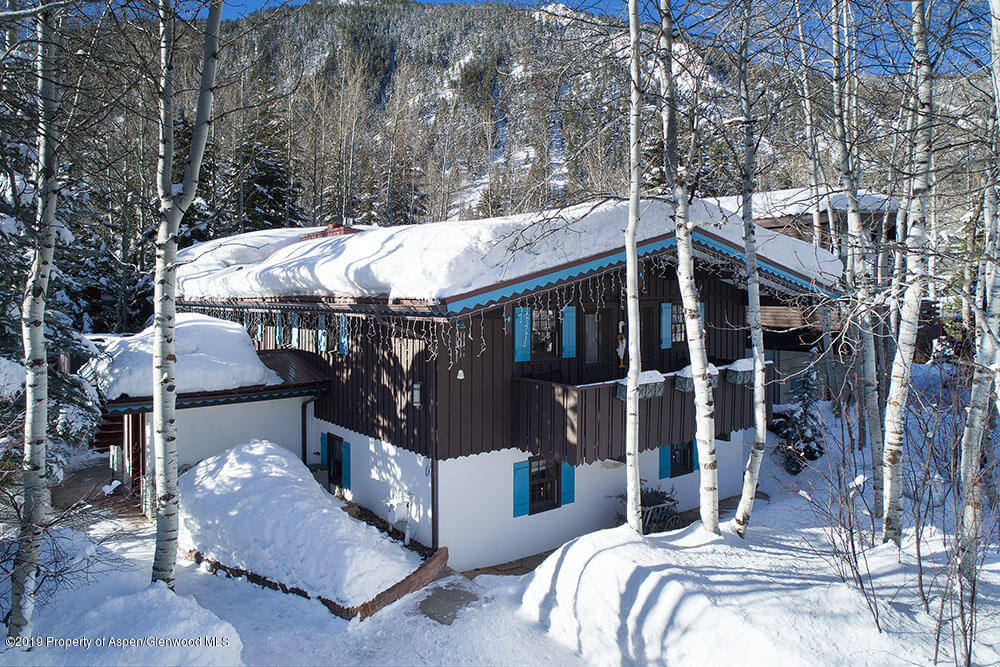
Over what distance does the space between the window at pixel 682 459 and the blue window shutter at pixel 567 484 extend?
3028 mm

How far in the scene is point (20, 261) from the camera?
894 cm

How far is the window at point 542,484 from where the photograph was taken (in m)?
11.4

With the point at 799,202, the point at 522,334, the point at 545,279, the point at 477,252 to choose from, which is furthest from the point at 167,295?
the point at 799,202

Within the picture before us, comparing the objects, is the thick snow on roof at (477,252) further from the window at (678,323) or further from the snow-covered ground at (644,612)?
the snow-covered ground at (644,612)

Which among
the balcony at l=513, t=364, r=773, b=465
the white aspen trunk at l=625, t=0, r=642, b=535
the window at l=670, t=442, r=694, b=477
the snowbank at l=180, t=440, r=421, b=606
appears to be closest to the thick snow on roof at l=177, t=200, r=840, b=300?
the white aspen trunk at l=625, t=0, r=642, b=535

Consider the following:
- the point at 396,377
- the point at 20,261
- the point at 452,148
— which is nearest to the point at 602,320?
the point at 396,377

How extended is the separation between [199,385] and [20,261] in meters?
3.67

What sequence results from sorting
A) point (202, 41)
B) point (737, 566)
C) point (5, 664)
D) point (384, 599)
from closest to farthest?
point (5, 664), point (202, 41), point (737, 566), point (384, 599)

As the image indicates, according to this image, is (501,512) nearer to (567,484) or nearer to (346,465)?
(567,484)

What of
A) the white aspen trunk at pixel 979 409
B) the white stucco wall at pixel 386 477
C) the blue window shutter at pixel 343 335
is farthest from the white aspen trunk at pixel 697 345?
the blue window shutter at pixel 343 335

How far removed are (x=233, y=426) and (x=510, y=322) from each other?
243 inches

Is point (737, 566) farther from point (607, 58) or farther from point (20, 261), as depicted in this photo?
point (20, 261)

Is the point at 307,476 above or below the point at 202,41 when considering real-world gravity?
below

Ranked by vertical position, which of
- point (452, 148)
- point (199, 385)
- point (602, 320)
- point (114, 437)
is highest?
point (452, 148)
